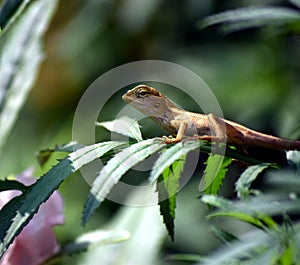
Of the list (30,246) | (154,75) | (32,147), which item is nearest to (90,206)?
(30,246)

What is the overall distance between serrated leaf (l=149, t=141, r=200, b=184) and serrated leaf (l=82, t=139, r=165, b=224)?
19 millimetres

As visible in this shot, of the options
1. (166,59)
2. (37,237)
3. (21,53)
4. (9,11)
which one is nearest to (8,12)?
(9,11)

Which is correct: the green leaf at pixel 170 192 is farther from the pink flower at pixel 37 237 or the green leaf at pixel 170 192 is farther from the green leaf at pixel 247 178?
the pink flower at pixel 37 237

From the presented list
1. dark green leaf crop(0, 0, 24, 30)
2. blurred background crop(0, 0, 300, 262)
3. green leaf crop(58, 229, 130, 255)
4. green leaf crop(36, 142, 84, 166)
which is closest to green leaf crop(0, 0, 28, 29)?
dark green leaf crop(0, 0, 24, 30)

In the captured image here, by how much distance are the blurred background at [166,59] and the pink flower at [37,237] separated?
918 mm

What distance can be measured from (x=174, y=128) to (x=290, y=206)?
0.68ft

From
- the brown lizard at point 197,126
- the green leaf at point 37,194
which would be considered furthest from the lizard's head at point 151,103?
the green leaf at point 37,194

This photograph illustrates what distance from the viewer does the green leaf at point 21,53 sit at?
1.01m

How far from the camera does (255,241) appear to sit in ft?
1.96

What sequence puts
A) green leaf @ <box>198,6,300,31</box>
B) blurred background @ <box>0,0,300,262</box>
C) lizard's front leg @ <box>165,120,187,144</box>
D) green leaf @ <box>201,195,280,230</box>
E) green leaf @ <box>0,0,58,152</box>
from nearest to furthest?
green leaf @ <box>201,195,280,230</box>
lizard's front leg @ <box>165,120,187,144</box>
green leaf @ <box>198,6,300,31</box>
green leaf @ <box>0,0,58,152</box>
blurred background @ <box>0,0,300,262</box>

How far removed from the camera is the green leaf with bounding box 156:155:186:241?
695mm

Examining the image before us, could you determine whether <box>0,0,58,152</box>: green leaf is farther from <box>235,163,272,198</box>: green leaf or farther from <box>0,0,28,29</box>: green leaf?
<box>235,163,272,198</box>: green leaf

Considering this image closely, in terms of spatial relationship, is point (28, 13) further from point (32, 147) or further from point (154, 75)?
point (154, 75)

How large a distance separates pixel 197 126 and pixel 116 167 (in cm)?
12
